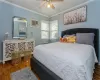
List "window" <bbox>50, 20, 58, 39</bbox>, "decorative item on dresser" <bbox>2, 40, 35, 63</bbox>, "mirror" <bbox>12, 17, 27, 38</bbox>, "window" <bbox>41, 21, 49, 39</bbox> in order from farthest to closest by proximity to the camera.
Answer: "window" <bbox>41, 21, 49, 39</bbox> < "window" <bbox>50, 20, 58, 39</bbox> < "mirror" <bbox>12, 17, 27, 38</bbox> < "decorative item on dresser" <bbox>2, 40, 35, 63</bbox>

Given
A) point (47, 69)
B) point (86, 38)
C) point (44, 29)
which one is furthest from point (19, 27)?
point (86, 38)

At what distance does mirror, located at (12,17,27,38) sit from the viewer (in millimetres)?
3594

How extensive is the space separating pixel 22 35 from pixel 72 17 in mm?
2495

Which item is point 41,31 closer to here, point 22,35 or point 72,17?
point 22,35

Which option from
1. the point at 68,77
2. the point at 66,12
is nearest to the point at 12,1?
the point at 66,12

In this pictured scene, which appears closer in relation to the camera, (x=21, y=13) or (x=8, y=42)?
(x=8, y=42)

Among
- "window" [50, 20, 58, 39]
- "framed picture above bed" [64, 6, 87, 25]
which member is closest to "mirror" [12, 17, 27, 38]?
"window" [50, 20, 58, 39]

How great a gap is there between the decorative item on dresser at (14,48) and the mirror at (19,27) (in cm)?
38

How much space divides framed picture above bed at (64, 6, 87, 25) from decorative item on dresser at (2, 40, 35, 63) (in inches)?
85.5

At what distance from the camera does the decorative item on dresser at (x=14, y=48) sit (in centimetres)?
303

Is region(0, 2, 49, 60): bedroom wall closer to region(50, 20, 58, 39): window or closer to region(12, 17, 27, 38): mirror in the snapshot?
region(12, 17, 27, 38): mirror

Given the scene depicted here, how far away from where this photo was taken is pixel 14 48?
10.8 feet

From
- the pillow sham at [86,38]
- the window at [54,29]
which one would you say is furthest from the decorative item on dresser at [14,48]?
the pillow sham at [86,38]

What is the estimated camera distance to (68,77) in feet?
3.84
